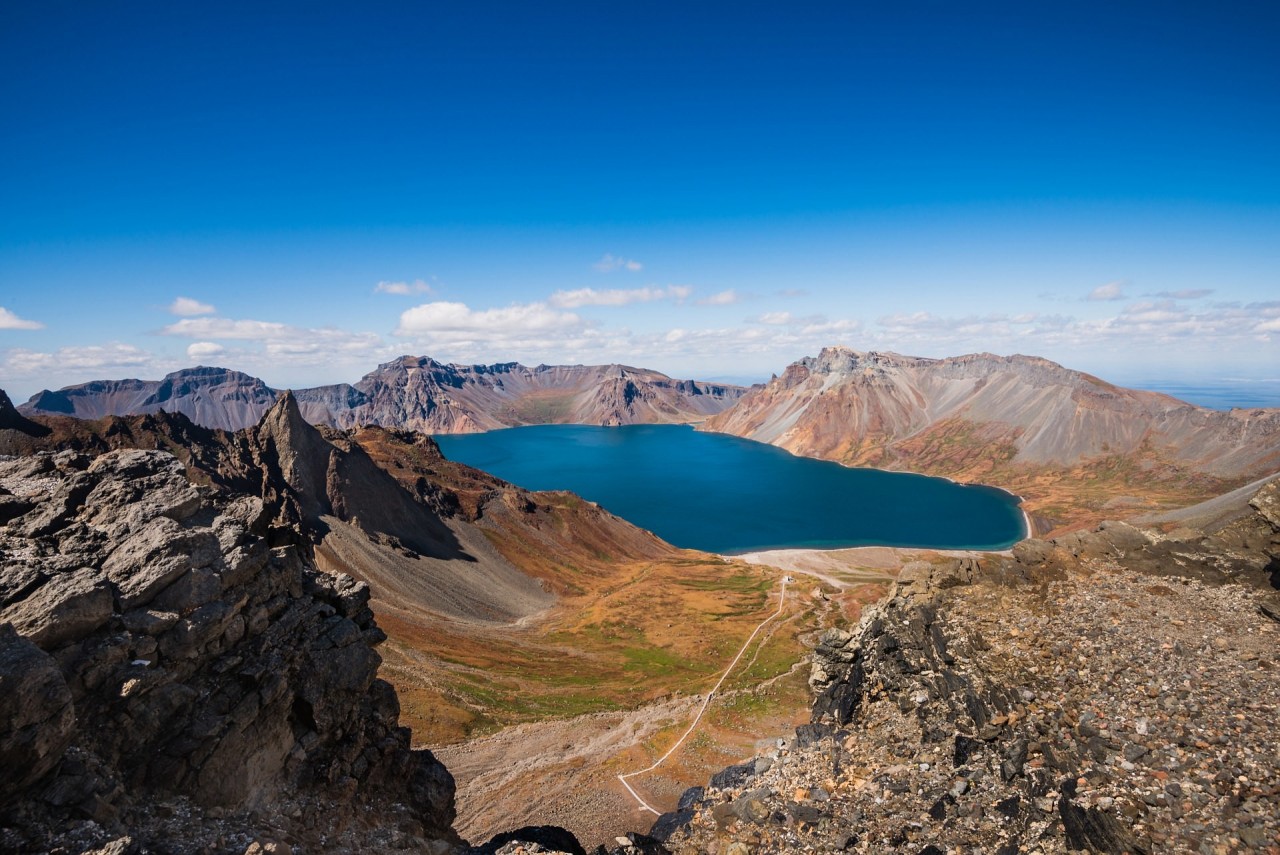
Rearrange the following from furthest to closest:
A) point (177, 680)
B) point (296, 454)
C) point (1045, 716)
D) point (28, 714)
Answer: point (296, 454)
point (1045, 716)
point (177, 680)
point (28, 714)

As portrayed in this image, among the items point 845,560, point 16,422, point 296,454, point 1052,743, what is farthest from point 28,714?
point 845,560

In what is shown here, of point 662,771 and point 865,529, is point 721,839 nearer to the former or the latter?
point 662,771

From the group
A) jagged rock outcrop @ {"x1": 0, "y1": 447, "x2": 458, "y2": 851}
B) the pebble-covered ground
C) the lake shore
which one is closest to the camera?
jagged rock outcrop @ {"x1": 0, "y1": 447, "x2": 458, "y2": 851}

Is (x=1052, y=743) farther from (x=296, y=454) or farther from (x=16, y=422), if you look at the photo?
(x=16, y=422)

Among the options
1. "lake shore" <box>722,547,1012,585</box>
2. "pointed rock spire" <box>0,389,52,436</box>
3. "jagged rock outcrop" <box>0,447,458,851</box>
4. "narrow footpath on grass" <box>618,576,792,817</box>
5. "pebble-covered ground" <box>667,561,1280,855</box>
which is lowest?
"lake shore" <box>722,547,1012,585</box>

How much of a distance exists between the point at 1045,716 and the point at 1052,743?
147 cm

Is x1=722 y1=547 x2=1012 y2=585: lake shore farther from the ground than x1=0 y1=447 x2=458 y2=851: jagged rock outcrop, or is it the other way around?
x1=0 y1=447 x2=458 y2=851: jagged rock outcrop

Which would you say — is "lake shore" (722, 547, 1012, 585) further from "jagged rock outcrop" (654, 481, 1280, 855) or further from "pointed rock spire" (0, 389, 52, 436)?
"pointed rock spire" (0, 389, 52, 436)

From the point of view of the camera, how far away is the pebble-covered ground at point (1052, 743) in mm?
18406

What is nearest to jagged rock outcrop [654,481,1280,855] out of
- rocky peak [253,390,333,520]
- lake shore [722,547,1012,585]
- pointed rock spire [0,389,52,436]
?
rocky peak [253,390,333,520]

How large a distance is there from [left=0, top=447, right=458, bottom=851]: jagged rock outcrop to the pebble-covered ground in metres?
17.6

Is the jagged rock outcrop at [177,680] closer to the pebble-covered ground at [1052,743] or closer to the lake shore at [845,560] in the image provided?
the pebble-covered ground at [1052,743]

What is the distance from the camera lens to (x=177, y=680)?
66.9 feet

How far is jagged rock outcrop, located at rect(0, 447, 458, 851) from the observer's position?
1531cm
